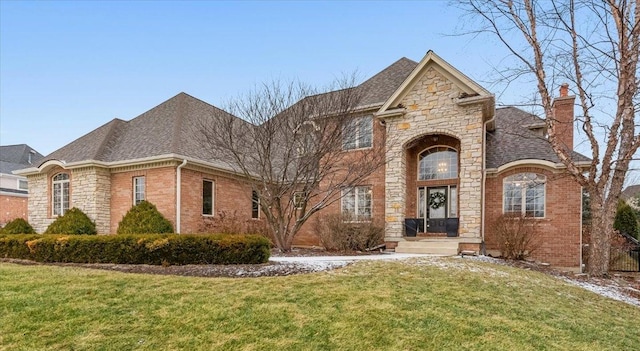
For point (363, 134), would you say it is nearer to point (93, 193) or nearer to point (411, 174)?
point (411, 174)

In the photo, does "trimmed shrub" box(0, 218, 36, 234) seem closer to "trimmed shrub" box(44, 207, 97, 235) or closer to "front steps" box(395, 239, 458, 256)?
"trimmed shrub" box(44, 207, 97, 235)

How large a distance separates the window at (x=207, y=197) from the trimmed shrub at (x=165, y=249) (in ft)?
20.8

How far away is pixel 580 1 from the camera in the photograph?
1170cm

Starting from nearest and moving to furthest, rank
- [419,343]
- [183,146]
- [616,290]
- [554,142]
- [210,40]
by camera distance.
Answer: [419,343] → [616,290] → [554,142] → [183,146] → [210,40]

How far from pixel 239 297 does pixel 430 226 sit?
11.4 meters

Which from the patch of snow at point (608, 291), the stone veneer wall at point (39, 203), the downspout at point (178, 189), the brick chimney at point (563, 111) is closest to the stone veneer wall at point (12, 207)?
the stone veneer wall at point (39, 203)

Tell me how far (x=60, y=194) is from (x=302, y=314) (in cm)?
1635

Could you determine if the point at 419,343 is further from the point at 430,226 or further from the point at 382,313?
the point at 430,226

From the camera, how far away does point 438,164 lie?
1580 cm

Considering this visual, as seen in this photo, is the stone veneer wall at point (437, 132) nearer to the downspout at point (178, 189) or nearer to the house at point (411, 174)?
the house at point (411, 174)

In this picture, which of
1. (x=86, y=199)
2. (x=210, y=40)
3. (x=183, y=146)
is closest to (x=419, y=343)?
(x=183, y=146)

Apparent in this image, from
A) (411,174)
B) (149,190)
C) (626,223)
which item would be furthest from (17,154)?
(626,223)

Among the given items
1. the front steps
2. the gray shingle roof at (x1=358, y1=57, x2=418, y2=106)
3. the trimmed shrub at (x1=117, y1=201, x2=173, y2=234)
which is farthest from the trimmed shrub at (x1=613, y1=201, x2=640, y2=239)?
the trimmed shrub at (x1=117, y1=201, x2=173, y2=234)

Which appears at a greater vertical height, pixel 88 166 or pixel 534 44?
pixel 534 44
